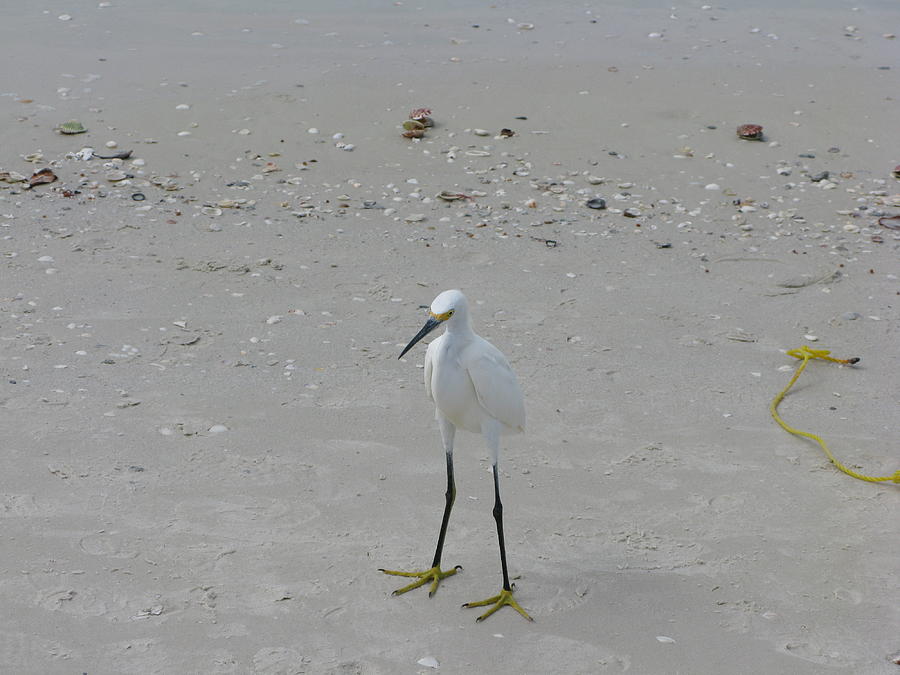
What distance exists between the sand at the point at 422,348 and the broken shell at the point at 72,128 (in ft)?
0.34

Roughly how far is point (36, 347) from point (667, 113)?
5572 millimetres

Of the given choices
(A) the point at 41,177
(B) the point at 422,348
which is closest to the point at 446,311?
(B) the point at 422,348

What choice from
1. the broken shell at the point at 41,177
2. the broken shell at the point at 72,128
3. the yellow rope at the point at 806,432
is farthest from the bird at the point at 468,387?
the broken shell at the point at 72,128

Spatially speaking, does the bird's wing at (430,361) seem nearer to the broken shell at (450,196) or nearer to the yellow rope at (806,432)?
the yellow rope at (806,432)

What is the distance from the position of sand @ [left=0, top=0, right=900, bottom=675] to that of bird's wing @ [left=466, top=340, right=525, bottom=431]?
26.4 inches

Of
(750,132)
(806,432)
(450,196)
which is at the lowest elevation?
(806,432)

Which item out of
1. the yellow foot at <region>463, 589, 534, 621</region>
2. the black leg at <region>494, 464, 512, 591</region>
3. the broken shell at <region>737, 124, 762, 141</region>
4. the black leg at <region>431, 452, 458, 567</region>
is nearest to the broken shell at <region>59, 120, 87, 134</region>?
the broken shell at <region>737, 124, 762, 141</region>

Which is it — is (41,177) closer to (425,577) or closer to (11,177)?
(11,177)

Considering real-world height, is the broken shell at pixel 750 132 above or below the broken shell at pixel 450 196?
above

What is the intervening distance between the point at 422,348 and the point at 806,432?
205 cm

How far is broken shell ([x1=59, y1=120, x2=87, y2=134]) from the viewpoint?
8031 mm

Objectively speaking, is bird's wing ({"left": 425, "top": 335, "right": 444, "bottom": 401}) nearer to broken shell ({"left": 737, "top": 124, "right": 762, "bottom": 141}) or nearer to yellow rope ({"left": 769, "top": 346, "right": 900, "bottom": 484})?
yellow rope ({"left": 769, "top": 346, "right": 900, "bottom": 484})

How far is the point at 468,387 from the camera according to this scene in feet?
12.4

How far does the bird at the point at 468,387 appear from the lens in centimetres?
372
